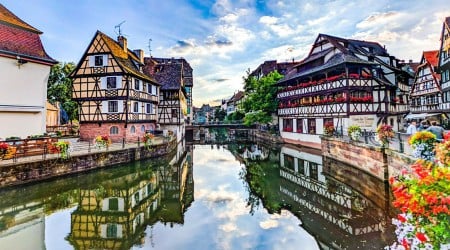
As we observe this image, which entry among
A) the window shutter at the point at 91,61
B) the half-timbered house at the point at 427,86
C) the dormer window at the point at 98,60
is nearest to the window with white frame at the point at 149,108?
the dormer window at the point at 98,60

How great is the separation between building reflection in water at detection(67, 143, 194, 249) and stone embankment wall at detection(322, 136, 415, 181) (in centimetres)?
957

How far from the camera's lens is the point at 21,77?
18.3 meters

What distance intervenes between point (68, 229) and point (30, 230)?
4.05 feet

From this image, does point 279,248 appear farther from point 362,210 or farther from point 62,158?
point 62,158

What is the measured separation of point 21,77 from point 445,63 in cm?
3584

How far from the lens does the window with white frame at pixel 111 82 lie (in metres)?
26.6

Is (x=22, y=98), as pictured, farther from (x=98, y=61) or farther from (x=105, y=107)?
(x=98, y=61)

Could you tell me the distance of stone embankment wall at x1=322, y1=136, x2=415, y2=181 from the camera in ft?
41.0

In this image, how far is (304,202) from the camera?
12.5m

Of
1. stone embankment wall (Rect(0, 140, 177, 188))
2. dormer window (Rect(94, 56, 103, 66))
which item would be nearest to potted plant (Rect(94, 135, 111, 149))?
stone embankment wall (Rect(0, 140, 177, 188))

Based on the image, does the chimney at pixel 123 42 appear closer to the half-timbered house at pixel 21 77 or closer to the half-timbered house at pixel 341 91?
the half-timbered house at pixel 21 77

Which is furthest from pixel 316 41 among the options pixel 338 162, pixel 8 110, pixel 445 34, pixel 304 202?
pixel 8 110

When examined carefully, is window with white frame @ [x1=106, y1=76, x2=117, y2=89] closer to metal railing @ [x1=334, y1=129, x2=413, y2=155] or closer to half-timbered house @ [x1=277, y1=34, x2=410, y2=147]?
half-timbered house @ [x1=277, y1=34, x2=410, y2=147]

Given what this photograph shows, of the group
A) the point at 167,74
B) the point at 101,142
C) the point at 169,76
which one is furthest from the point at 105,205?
the point at 167,74
